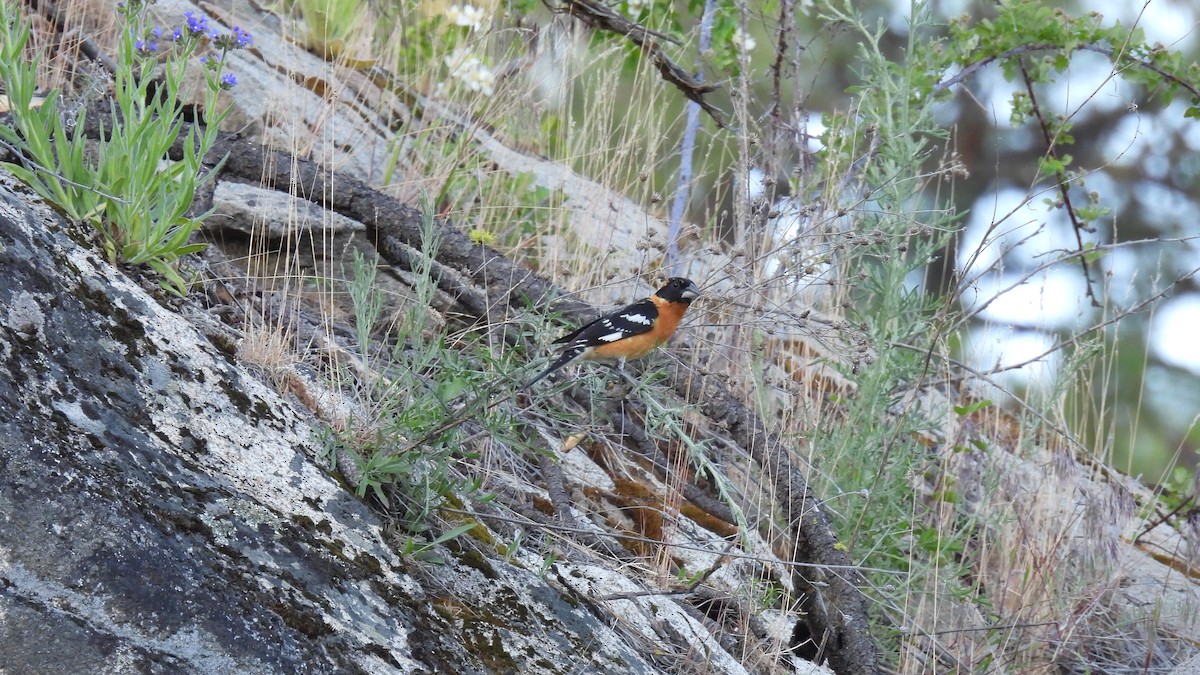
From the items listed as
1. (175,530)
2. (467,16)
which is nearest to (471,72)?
(467,16)

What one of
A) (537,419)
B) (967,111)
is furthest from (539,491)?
(967,111)

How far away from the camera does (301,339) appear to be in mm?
3986

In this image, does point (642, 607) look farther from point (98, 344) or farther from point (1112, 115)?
point (1112, 115)

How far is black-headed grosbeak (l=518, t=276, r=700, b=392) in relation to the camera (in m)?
3.75

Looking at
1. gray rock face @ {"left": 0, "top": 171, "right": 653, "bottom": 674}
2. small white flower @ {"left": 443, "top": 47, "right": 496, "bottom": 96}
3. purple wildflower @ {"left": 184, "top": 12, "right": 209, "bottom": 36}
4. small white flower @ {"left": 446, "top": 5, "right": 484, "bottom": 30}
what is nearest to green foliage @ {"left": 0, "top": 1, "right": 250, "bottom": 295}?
purple wildflower @ {"left": 184, "top": 12, "right": 209, "bottom": 36}

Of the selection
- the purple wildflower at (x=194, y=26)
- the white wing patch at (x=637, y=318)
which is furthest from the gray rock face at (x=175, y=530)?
the white wing patch at (x=637, y=318)

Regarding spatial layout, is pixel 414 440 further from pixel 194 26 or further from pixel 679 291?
pixel 679 291

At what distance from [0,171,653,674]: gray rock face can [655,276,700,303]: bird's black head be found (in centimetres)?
150

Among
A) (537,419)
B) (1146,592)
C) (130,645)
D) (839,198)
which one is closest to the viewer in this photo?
(130,645)

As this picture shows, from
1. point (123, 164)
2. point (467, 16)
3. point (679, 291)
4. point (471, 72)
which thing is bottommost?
point (123, 164)

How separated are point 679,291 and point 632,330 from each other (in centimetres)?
37

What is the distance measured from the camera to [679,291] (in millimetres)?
4312

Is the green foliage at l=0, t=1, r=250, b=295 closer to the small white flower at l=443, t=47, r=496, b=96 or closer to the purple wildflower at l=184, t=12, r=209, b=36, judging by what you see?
the purple wildflower at l=184, t=12, r=209, b=36

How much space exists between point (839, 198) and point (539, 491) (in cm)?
205
